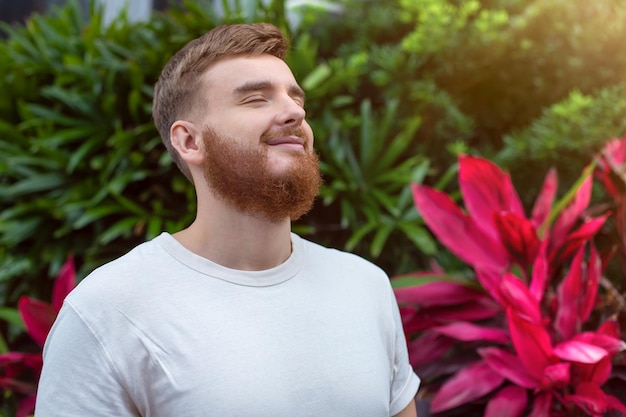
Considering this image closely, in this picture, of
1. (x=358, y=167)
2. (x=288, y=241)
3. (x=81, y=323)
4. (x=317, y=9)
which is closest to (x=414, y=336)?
(x=358, y=167)

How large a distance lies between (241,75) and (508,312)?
693 mm

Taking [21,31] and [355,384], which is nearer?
[355,384]

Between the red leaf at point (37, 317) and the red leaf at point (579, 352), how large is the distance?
1.18m

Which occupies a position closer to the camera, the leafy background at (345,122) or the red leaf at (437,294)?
the red leaf at (437,294)

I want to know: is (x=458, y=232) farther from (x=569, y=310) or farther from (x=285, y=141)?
(x=285, y=141)

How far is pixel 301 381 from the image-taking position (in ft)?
3.54

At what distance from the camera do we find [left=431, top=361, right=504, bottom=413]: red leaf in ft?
4.95

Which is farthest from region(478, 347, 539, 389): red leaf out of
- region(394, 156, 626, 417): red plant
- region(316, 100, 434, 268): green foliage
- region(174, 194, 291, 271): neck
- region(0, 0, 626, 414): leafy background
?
region(316, 100, 434, 268): green foliage

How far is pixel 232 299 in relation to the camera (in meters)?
1.10

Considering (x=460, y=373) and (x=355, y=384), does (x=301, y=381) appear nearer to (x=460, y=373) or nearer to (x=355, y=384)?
(x=355, y=384)

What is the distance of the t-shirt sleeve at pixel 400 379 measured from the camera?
1271mm

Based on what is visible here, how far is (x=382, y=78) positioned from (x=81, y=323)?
183 centimetres

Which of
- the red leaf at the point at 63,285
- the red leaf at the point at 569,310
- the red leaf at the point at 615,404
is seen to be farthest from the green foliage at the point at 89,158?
the red leaf at the point at 615,404

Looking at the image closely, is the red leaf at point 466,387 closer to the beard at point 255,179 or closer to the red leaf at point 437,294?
the red leaf at point 437,294
